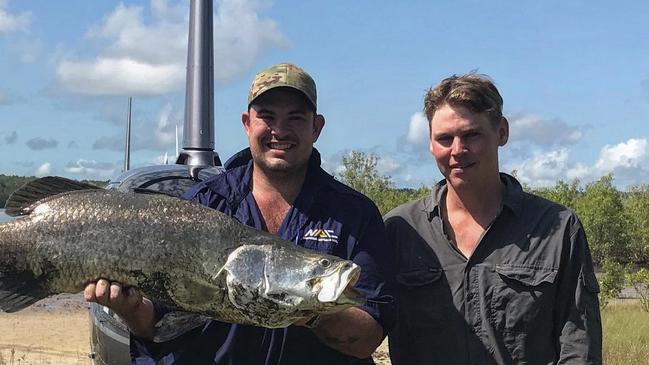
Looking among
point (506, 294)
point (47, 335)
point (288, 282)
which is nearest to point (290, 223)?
point (288, 282)

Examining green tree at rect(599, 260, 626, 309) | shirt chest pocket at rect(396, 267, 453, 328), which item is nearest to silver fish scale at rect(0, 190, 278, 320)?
shirt chest pocket at rect(396, 267, 453, 328)

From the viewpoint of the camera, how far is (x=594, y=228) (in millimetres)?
33125

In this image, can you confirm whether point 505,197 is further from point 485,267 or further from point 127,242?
point 127,242

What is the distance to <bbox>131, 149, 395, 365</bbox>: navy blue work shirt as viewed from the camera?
173 inches

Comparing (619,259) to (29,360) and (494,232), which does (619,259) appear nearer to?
(29,360)

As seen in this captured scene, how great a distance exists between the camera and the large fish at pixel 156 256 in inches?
152

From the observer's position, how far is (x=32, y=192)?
433cm

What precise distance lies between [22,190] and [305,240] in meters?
1.49

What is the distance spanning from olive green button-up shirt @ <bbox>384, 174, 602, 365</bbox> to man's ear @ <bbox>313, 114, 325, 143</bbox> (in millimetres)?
898

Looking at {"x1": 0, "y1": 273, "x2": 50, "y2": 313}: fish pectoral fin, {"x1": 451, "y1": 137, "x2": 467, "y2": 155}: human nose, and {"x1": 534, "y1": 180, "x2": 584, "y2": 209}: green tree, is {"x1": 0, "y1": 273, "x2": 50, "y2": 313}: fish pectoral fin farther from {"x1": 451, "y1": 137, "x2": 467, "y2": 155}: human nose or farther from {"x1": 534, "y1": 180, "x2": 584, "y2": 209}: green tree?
{"x1": 534, "y1": 180, "x2": 584, "y2": 209}: green tree

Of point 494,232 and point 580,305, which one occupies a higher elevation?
point 494,232

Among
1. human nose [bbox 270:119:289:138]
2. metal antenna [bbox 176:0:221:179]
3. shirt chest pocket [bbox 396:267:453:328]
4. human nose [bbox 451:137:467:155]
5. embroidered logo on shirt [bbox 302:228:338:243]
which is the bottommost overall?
shirt chest pocket [bbox 396:267:453:328]

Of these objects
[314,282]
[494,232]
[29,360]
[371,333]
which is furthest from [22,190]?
[29,360]

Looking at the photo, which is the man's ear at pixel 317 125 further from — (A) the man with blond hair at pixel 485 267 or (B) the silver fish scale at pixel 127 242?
(B) the silver fish scale at pixel 127 242
